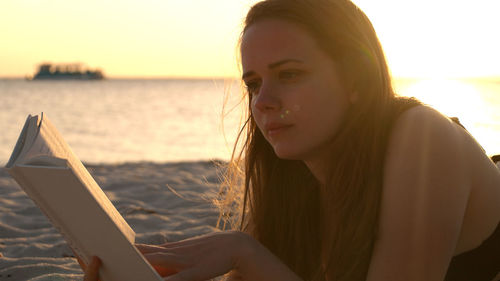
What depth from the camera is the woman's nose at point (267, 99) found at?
1.60 metres

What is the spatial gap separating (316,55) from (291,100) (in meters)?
0.19

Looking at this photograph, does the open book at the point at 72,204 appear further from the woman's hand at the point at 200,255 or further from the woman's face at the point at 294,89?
the woman's face at the point at 294,89

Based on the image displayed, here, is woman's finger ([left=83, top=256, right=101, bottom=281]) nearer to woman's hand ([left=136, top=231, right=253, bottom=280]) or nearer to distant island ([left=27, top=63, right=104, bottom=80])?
woman's hand ([left=136, top=231, right=253, bottom=280])

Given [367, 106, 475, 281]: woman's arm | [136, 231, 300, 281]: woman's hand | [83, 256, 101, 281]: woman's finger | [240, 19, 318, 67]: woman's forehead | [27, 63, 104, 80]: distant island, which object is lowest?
[27, 63, 104, 80]: distant island

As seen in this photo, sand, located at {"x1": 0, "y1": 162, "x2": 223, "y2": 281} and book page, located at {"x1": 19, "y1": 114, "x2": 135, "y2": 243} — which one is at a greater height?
book page, located at {"x1": 19, "y1": 114, "x2": 135, "y2": 243}

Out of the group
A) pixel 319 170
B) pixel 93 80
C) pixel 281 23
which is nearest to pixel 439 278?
pixel 319 170

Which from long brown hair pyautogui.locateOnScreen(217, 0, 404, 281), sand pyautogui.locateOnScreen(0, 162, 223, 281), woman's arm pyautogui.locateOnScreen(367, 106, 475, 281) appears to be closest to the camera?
woman's arm pyautogui.locateOnScreen(367, 106, 475, 281)

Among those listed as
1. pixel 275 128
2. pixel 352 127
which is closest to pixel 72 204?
pixel 275 128

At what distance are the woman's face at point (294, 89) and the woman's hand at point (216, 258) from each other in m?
0.38

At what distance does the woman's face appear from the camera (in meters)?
1.59

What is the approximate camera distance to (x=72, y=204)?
48.5 inches

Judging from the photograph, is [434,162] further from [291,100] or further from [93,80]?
[93,80]

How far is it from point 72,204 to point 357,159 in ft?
3.07

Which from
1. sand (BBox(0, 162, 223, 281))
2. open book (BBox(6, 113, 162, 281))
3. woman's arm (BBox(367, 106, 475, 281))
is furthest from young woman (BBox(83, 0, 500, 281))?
sand (BBox(0, 162, 223, 281))
